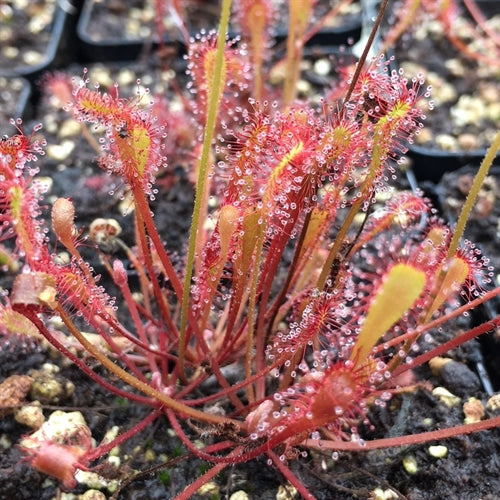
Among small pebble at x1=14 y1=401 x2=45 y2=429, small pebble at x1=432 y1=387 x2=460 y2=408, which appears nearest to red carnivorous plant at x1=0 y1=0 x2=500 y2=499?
small pebble at x1=14 y1=401 x2=45 y2=429

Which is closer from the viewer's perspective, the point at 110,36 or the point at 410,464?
the point at 410,464

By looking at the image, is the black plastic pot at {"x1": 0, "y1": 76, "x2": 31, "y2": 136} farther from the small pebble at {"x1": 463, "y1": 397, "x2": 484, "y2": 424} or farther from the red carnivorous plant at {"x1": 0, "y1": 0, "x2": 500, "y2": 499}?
the small pebble at {"x1": 463, "y1": 397, "x2": 484, "y2": 424}

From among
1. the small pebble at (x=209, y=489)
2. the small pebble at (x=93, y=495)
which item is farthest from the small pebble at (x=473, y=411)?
the small pebble at (x=93, y=495)

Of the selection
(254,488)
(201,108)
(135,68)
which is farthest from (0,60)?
(254,488)

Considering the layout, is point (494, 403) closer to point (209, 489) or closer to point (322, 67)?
point (209, 489)

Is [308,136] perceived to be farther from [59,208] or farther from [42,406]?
[42,406]

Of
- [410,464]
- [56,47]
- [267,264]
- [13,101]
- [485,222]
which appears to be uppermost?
[56,47]

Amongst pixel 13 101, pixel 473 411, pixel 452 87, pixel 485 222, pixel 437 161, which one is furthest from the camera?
pixel 452 87

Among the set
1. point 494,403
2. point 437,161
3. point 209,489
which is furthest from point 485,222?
point 209,489

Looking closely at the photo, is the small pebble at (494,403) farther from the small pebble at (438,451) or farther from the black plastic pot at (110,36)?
the black plastic pot at (110,36)
